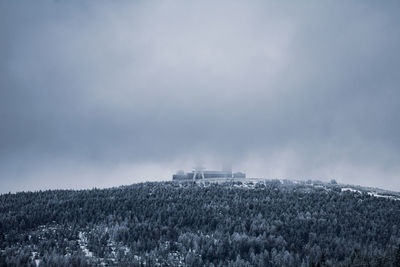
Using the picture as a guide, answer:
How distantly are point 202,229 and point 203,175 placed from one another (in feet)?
223

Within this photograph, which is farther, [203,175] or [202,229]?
[203,175]

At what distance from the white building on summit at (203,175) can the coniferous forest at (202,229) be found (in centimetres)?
4077

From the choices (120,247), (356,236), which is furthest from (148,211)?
(356,236)

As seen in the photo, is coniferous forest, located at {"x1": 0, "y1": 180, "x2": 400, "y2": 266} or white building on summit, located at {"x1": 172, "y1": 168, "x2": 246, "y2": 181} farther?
white building on summit, located at {"x1": 172, "y1": 168, "x2": 246, "y2": 181}

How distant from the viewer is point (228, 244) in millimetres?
50906

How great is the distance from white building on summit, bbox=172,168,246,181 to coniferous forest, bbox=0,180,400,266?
4077 cm

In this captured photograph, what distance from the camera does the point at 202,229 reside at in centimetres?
5881

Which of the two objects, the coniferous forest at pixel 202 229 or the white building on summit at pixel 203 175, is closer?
the coniferous forest at pixel 202 229

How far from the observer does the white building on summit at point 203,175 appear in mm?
124562

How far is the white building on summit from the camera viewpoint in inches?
4904

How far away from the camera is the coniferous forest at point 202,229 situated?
45.8 m

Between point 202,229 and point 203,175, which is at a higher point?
point 203,175

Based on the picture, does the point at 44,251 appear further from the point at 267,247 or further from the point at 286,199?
the point at 286,199

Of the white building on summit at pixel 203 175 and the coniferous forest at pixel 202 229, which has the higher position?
the white building on summit at pixel 203 175
